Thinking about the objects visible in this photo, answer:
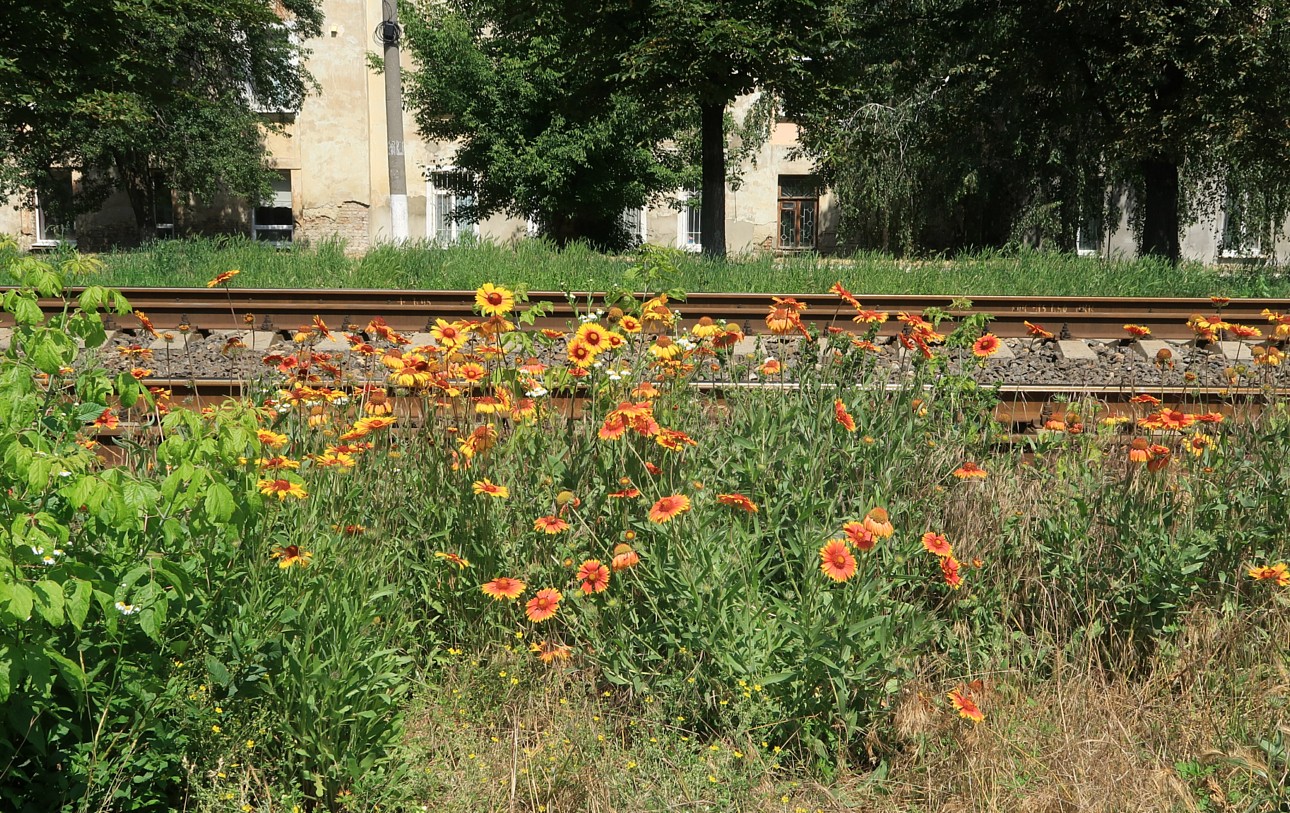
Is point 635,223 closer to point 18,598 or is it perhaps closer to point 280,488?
point 280,488

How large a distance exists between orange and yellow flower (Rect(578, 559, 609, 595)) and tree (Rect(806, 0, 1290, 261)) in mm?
15828

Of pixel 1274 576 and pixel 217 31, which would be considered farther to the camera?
A: pixel 217 31

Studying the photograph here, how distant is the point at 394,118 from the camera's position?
16.5 meters

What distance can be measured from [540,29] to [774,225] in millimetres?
13076

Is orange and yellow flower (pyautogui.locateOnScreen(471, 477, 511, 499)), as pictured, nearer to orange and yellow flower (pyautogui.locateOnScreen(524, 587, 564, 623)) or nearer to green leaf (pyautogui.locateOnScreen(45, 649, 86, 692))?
orange and yellow flower (pyautogui.locateOnScreen(524, 587, 564, 623))

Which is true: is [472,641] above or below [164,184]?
below

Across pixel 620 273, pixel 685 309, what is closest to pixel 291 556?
pixel 685 309

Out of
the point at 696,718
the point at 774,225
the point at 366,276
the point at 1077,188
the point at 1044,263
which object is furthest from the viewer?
the point at 774,225

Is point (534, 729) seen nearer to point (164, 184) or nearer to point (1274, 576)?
point (1274, 576)

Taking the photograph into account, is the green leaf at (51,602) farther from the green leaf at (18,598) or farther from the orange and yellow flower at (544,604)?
the orange and yellow flower at (544,604)

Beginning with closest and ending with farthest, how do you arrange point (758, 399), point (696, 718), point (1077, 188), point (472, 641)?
point (696, 718)
point (472, 641)
point (758, 399)
point (1077, 188)

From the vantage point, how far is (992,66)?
61.2 ft

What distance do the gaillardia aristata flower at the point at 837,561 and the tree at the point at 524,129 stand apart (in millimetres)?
19478

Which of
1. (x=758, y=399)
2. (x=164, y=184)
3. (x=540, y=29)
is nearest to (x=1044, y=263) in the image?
(x=540, y=29)
